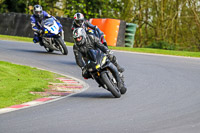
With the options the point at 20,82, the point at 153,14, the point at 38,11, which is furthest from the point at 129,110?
the point at 153,14

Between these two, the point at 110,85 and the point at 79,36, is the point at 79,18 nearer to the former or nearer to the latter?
the point at 79,36

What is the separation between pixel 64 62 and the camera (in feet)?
51.2

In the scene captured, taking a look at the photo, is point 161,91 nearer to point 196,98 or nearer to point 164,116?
point 196,98

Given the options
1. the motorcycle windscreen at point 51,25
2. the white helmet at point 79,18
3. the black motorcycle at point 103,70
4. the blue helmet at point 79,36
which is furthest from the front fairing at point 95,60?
the motorcycle windscreen at point 51,25

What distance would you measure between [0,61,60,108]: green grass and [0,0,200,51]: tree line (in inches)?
555

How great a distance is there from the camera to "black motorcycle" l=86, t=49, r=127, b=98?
28.6ft

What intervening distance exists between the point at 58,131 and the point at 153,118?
4.94 ft

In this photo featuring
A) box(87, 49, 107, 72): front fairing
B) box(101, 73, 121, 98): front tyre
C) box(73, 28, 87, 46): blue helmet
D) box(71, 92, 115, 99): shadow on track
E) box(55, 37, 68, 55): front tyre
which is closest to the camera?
box(101, 73, 121, 98): front tyre

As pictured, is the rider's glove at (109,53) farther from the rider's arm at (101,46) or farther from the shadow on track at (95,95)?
the shadow on track at (95,95)

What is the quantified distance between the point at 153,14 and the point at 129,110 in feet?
82.2

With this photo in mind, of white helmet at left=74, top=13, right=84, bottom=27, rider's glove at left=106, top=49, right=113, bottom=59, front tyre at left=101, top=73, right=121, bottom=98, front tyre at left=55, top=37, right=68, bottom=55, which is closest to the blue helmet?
rider's glove at left=106, top=49, right=113, bottom=59

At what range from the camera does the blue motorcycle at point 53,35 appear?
1680 centimetres

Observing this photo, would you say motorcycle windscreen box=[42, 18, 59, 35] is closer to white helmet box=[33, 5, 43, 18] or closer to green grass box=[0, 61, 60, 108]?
white helmet box=[33, 5, 43, 18]

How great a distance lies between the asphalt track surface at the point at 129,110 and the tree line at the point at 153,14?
1450cm
